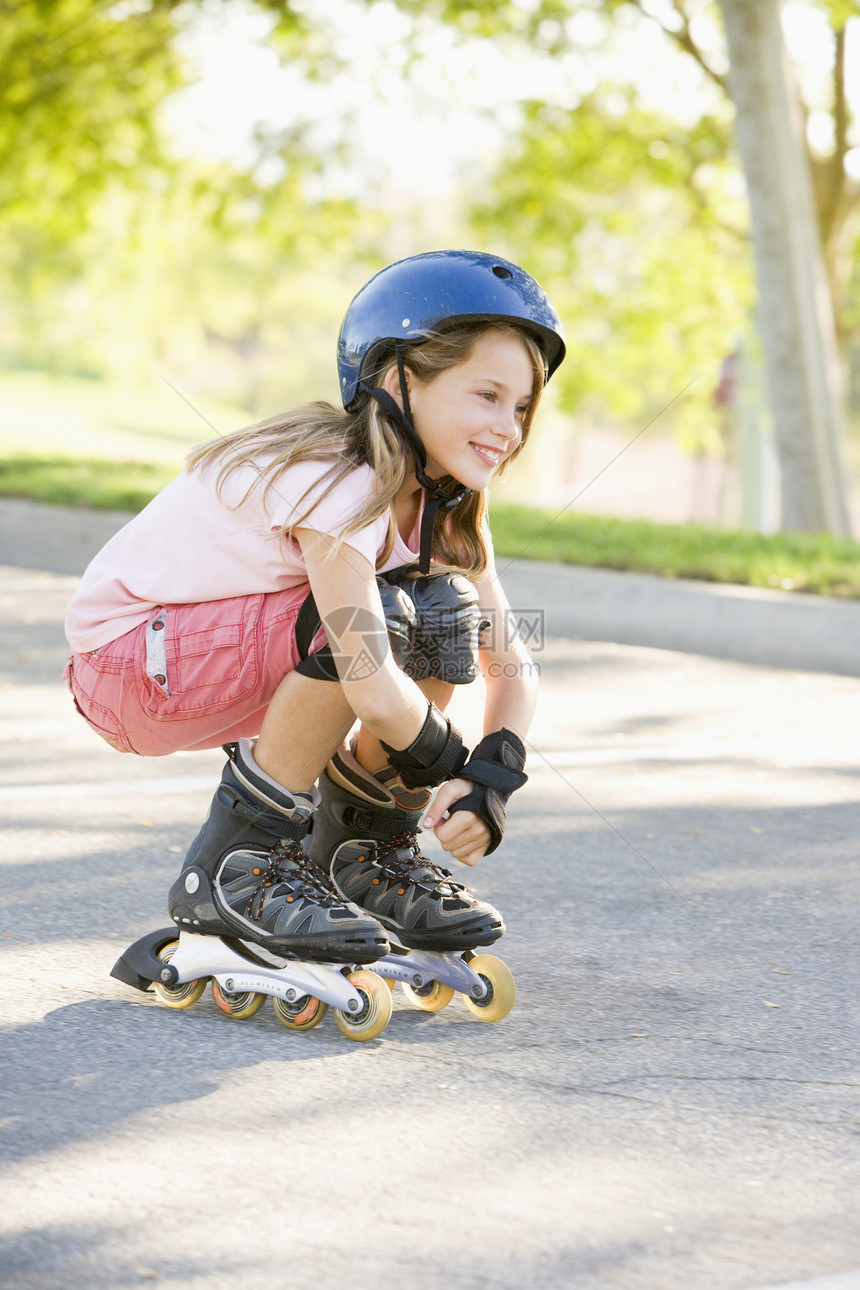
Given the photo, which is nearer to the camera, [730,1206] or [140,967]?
[730,1206]

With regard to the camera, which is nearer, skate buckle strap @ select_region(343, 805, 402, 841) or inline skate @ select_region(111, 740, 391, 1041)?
inline skate @ select_region(111, 740, 391, 1041)

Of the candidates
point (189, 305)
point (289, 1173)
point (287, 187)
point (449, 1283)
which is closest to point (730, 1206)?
point (449, 1283)

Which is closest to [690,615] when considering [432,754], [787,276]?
[432,754]

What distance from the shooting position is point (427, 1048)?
249 cm

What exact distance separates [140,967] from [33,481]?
7.88m

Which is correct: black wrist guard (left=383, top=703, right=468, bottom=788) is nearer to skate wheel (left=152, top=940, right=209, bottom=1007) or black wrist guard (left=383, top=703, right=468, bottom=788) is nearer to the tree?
skate wheel (left=152, top=940, right=209, bottom=1007)

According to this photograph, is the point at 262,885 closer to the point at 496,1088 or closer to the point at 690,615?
the point at 496,1088

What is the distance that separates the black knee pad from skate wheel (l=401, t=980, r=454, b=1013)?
58 cm

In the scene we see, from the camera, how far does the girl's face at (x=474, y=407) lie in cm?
277

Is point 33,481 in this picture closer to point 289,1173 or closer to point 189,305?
point 289,1173

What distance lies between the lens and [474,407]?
2781 millimetres

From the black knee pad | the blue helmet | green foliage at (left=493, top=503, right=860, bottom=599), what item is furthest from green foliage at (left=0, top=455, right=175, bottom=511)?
the black knee pad

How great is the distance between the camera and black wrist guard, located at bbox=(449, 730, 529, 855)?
259 cm

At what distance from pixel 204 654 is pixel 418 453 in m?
0.56
